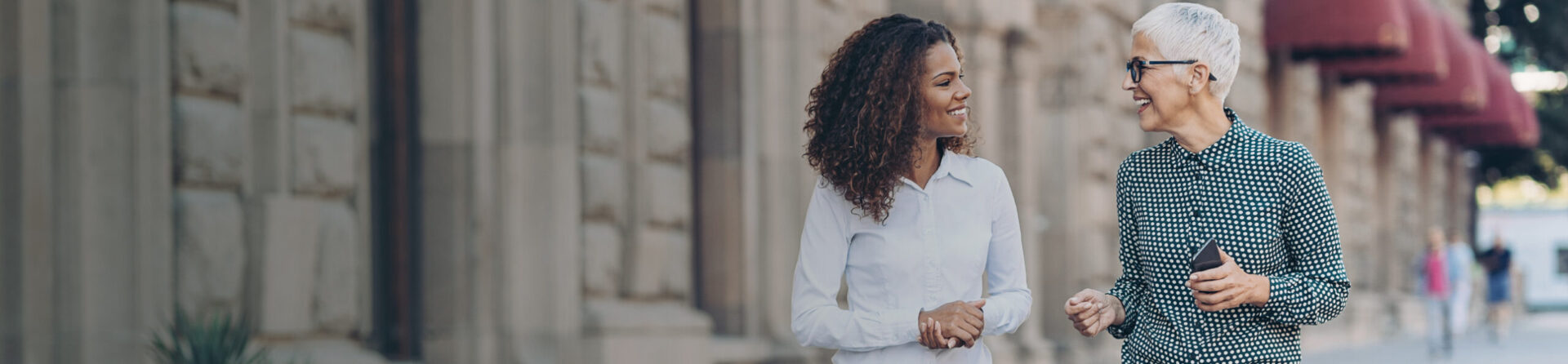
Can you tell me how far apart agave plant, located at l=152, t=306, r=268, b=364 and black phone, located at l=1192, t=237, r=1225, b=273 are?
9.73 ft

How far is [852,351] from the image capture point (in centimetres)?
420

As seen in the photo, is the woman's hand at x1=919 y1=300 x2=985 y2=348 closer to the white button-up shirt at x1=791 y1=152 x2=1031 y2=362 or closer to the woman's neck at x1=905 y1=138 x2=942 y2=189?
the white button-up shirt at x1=791 y1=152 x2=1031 y2=362

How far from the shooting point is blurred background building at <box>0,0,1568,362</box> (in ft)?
19.7

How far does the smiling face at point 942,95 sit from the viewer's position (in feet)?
13.4

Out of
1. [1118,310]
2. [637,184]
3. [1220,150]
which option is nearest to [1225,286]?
[1220,150]

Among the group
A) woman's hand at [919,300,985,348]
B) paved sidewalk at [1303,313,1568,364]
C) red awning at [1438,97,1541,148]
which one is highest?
red awning at [1438,97,1541,148]

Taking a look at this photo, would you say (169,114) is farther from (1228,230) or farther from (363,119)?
(1228,230)

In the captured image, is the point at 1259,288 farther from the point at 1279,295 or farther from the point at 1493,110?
the point at 1493,110

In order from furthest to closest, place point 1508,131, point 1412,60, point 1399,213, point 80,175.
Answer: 1. point 1508,131
2. point 1399,213
3. point 1412,60
4. point 80,175

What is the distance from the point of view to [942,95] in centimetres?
409

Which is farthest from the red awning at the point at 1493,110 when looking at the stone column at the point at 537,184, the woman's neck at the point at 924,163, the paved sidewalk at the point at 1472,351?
the woman's neck at the point at 924,163

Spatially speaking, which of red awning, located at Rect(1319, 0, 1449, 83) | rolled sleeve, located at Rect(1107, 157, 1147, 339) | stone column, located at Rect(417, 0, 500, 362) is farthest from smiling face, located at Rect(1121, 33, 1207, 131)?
red awning, located at Rect(1319, 0, 1449, 83)

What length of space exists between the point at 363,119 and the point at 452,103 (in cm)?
58

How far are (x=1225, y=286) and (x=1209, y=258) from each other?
0.19 ft
